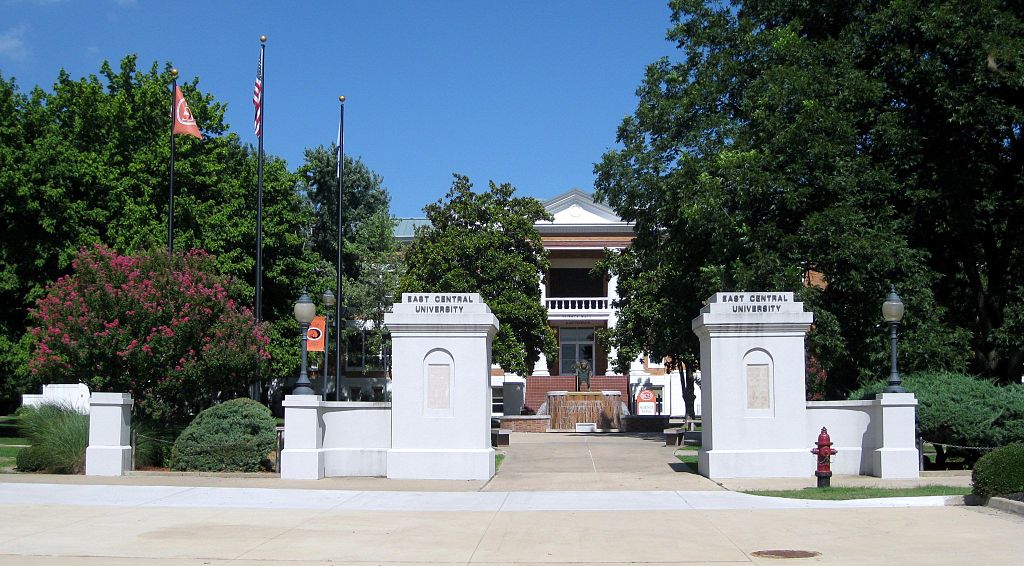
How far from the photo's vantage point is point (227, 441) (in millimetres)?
20422

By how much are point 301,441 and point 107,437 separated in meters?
3.80

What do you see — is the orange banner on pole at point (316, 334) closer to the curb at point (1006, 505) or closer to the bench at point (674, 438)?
the bench at point (674, 438)

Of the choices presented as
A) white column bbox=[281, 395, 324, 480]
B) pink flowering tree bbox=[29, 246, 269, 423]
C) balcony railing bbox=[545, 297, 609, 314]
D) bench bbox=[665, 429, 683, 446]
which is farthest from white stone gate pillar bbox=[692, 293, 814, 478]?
balcony railing bbox=[545, 297, 609, 314]

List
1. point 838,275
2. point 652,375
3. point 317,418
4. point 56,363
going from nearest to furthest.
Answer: point 317,418 < point 56,363 < point 838,275 < point 652,375

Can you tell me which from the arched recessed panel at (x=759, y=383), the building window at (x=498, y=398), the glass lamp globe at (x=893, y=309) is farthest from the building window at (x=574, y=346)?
the arched recessed panel at (x=759, y=383)

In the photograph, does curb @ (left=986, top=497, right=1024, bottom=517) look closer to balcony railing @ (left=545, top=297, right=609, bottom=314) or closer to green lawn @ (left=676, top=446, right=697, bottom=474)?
green lawn @ (left=676, top=446, right=697, bottom=474)

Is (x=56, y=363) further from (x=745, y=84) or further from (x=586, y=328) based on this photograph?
(x=586, y=328)

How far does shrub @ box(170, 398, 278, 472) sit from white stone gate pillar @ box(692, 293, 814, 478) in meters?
9.10

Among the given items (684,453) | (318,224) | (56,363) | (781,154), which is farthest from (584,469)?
(318,224)

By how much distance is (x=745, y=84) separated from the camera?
3206 cm

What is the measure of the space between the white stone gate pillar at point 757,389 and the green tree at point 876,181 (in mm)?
6260

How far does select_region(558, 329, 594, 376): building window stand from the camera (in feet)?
202

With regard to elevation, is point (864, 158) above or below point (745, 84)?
below

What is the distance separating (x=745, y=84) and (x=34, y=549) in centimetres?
2603
